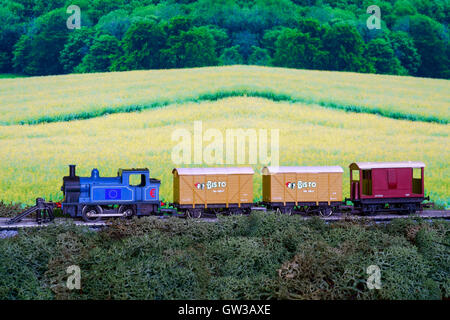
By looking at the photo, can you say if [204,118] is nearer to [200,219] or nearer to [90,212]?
[90,212]

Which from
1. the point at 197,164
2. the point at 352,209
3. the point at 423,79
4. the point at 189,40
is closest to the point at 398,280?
the point at 352,209

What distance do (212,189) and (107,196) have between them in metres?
3.59

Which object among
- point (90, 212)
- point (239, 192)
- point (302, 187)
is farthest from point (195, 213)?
point (302, 187)

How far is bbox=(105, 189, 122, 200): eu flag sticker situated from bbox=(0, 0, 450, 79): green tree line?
52.0 ft

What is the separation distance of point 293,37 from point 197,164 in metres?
14.1

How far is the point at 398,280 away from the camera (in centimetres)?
1258

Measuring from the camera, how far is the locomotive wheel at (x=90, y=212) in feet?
63.8

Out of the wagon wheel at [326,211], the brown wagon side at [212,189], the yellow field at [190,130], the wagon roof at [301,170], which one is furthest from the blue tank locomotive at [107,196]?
the wagon wheel at [326,211]

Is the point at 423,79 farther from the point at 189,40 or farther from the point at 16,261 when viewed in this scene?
the point at 16,261

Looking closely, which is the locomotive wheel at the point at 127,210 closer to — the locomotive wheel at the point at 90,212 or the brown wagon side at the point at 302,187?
the locomotive wheel at the point at 90,212

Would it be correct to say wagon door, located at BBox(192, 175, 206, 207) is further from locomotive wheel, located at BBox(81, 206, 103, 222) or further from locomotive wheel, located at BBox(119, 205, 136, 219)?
locomotive wheel, located at BBox(81, 206, 103, 222)

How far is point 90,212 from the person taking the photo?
19.6 m

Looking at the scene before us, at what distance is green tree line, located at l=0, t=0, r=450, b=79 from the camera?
34.0 metres

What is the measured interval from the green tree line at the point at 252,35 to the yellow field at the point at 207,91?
89 centimetres
